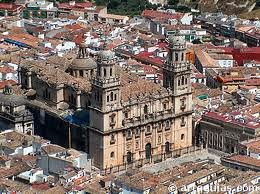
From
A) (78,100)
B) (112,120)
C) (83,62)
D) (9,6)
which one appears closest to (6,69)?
(83,62)

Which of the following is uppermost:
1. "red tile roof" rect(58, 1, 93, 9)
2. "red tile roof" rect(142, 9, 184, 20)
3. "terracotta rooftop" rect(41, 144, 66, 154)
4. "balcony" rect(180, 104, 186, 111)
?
"red tile roof" rect(58, 1, 93, 9)

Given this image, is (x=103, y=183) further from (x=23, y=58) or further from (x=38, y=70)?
(x=23, y=58)

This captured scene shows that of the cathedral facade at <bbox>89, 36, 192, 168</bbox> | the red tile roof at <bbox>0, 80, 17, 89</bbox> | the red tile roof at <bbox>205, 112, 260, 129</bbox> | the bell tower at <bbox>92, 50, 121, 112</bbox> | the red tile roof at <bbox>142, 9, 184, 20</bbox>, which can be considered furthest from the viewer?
the red tile roof at <bbox>142, 9, 184, 20</bbox>

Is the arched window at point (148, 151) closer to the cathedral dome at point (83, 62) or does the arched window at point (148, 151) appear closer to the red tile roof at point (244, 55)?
the cathedral dome at point (83, 62)

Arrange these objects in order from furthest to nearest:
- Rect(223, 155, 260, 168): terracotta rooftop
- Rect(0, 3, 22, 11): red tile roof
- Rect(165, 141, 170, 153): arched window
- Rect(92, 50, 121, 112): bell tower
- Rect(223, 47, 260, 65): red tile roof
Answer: Rect(0, 3, 22, 11): red tile roof → Rect(223, 47, 260, 65): red tile roof → Rect(165, 141, 170, 153): arched window → Rect(92, 50, 121, 112): bell tower → Rect(223, 155, 260, 168): terracotta rooftop

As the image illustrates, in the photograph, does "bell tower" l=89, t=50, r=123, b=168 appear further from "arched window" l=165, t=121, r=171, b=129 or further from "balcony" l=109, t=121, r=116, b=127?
"arched window" l=165, t=121, r=171, b=129

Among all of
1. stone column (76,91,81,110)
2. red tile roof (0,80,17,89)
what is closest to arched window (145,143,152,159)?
stone column (76,91,81,110)

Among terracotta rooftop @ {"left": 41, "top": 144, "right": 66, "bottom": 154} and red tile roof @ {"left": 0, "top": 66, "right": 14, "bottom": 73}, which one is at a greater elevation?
red tile roof @ {"left": 0, "top": 66, "right": 14, "bottom": 73}

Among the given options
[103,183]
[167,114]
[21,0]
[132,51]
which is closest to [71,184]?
[103,183]

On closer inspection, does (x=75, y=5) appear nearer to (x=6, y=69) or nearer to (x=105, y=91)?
(x=6, y=69)
